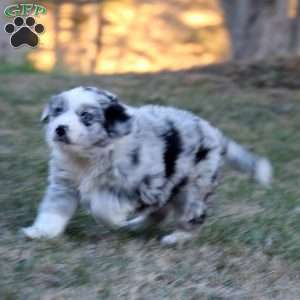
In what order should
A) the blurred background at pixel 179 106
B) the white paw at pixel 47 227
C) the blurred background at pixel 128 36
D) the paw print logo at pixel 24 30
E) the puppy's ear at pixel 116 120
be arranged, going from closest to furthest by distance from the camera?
the blurred background at pixel 179 106 < the puppy's ear at pixel 116 120 < the white paw at pixel 47 227 < the paw print logo at pixel 24 30 < the blurred background at pixel 128 36

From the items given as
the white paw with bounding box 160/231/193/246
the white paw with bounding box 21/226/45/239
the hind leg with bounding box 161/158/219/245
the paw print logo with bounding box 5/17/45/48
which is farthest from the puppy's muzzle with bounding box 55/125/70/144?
the paw print logo with bounding box 5/17/45/48

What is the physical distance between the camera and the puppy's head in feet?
14.9

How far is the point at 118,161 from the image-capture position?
4.87 metres

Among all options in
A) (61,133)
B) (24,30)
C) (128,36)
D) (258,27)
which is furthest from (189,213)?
(128,36)

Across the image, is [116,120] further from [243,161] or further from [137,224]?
[243,161]

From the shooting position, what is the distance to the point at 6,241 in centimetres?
498

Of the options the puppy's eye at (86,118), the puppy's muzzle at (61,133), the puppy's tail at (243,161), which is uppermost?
the puppy's eye at (86,118)

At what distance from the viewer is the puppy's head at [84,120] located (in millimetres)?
4551

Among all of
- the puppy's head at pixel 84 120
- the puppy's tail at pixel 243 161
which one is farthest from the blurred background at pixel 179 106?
the puppy's head at pixel 84 120

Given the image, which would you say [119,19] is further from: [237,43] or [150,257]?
[150,257]

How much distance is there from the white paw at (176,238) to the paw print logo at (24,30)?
12.9ft

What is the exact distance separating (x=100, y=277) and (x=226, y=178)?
288 centimetres

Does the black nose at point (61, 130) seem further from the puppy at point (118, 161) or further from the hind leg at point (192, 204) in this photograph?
the hind leg at point (192, 204)

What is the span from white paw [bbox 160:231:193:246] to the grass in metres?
0.07
